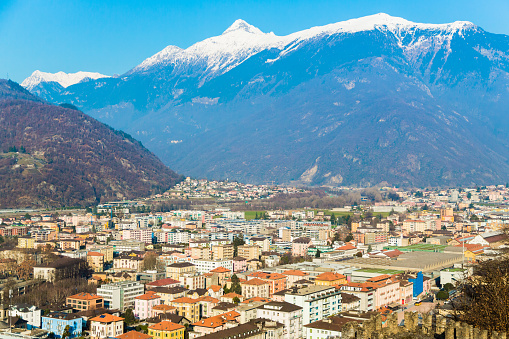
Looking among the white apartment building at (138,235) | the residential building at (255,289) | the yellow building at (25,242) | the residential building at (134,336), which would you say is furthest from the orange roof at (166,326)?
the white apartment building at (138,235)

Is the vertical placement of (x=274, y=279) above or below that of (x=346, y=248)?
below

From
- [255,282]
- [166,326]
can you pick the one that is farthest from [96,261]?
[166,326]

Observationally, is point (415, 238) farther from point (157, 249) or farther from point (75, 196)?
point (75, 196)

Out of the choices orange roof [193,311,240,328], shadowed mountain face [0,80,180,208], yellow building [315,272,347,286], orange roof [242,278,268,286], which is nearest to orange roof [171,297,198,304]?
orange roof [193,311,240,328]

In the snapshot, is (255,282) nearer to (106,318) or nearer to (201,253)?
(106,318)

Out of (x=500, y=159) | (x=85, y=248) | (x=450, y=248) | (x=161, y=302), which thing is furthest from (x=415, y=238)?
(x=500, y=159)

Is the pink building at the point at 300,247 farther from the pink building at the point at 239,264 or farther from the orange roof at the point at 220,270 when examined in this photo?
the orange roof at the point at 220,270
